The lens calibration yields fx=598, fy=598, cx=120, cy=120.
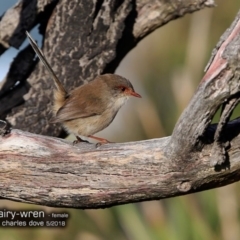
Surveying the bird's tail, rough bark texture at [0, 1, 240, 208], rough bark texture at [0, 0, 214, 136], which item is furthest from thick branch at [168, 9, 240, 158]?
rough bark texture at [0, 0, 214, 136]

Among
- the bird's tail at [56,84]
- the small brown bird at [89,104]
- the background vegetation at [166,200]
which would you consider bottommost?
the background vegetation at [166,200]

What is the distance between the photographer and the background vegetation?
19.2 feet

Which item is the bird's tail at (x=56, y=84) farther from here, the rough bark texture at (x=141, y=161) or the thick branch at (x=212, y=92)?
the thick branch at (x=212, y=92)

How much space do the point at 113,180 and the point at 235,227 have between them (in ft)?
6.34

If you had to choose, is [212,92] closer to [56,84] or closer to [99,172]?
[99,172]

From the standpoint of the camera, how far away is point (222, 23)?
8812 millimetres

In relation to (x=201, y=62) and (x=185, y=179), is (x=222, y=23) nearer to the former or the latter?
(x=201, y=62)

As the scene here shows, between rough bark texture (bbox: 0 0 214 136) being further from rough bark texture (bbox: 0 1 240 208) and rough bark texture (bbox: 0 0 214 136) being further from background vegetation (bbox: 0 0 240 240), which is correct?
rough bark texture (bbox: 0 1 240 208)

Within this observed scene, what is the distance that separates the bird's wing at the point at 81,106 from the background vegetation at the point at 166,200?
84 cm

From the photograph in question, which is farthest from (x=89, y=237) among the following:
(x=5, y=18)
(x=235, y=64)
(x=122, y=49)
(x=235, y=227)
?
(x=235, y=64)

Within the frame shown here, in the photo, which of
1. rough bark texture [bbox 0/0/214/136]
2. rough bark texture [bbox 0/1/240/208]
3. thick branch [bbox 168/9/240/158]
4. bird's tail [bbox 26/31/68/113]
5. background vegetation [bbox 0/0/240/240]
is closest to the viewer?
thick branch [bbox 168/9/240/158]

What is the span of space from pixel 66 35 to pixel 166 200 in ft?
6.51

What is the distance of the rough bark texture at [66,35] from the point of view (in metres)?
5.96

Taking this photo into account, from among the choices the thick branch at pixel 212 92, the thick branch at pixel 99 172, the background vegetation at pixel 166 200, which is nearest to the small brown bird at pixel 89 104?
the background vegetation at pixel 166 200
